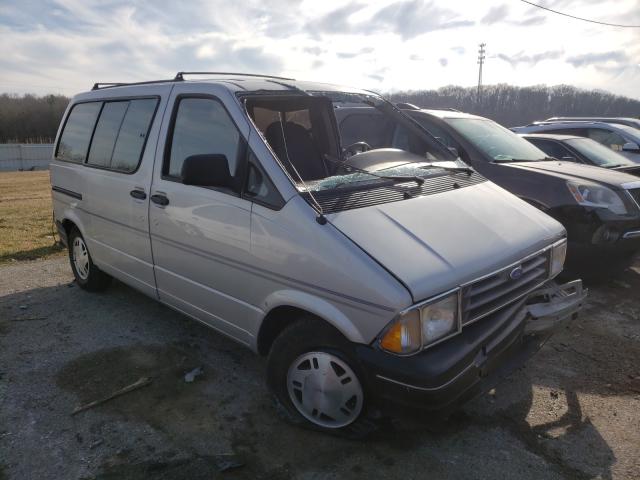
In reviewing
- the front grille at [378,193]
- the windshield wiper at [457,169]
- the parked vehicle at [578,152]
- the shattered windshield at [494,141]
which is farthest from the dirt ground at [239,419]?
the parked vehicle at [578,152]

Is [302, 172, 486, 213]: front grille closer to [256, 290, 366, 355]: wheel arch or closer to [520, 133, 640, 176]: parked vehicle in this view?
[256, 290, 366, 355]: wheel arch

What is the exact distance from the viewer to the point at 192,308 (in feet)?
11.7

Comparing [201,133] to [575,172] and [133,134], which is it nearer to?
[133,134]

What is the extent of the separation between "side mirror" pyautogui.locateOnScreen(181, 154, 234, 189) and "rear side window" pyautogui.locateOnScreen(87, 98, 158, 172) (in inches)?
44.1

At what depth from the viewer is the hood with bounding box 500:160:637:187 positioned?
17.0 ft

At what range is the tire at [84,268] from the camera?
16.4ft

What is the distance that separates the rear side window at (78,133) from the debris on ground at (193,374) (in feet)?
8.01

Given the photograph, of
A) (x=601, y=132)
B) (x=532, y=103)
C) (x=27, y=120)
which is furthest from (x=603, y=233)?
(x=27, y=120)

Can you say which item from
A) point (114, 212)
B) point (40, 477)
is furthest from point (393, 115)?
point (40, 477)

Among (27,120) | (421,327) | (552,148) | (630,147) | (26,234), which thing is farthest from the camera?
(27,120)

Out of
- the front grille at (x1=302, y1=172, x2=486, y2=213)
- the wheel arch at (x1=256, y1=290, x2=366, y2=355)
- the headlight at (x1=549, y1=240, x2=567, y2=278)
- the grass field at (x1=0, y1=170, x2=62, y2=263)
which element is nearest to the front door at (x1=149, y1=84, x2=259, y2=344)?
the wheel arch at (x1=256, y1=290, x2=366, y2=355)

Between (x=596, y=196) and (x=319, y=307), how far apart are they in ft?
12.6

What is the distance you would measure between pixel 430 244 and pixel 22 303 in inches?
175

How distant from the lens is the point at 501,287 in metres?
2.75
